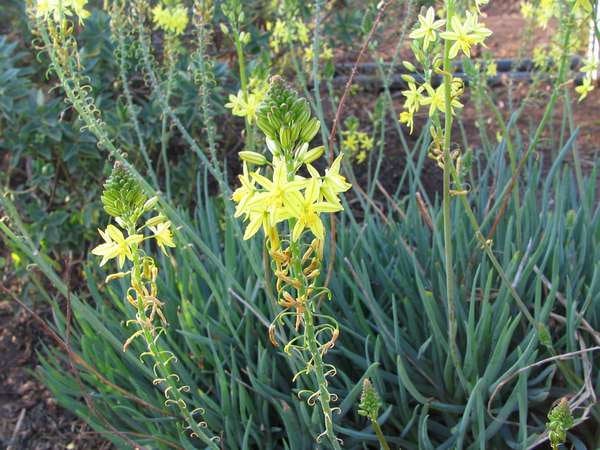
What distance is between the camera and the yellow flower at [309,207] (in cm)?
115

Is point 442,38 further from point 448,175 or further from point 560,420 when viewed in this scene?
point 560,420

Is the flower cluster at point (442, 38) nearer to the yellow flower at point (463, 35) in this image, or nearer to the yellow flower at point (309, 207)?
the yellow flower at point (463, 35)

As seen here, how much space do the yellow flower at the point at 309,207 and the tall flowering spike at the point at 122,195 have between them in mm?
364

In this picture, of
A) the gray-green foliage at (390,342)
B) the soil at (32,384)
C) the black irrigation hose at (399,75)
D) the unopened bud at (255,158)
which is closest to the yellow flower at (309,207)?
the unopened bud at (255,158)

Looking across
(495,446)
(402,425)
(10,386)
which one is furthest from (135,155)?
(495,446)

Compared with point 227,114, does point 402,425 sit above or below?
below

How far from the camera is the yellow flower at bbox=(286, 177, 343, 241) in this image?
115 cm

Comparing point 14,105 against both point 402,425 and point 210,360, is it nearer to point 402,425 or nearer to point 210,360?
point 210,360

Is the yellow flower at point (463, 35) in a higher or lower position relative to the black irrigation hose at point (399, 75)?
higher

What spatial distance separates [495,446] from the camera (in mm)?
2031

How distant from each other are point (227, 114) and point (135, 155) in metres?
0.57

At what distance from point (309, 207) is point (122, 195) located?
399 mm

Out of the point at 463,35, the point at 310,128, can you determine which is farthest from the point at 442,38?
the point at 310,128

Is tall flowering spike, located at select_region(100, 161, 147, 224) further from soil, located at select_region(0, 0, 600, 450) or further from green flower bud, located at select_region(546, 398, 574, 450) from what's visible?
soil, located at select_region(0, 0, 600, 450)
